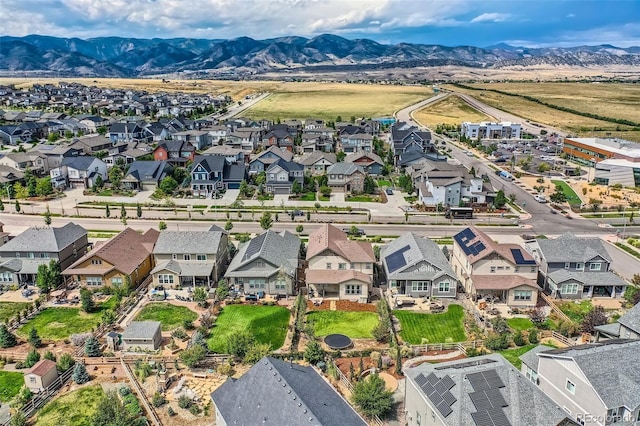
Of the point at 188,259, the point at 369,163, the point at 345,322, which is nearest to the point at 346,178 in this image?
the point at 369,163

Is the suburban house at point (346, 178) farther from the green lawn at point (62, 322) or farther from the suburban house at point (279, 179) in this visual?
the green lawn at point (62, 322)

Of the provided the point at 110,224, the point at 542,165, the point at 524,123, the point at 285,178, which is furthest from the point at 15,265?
the point at 524,123

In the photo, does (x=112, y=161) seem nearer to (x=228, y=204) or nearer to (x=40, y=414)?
(x=228, y=204)

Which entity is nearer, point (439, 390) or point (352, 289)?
point (439, 390)

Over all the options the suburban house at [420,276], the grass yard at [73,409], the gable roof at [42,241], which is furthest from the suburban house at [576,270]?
the gable roof at [42,241]

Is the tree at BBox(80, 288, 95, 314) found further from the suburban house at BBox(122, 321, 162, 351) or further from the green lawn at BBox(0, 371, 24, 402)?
the green lawn at BBox(0, 371, 24, 402)

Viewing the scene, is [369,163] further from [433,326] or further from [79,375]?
[79,375]

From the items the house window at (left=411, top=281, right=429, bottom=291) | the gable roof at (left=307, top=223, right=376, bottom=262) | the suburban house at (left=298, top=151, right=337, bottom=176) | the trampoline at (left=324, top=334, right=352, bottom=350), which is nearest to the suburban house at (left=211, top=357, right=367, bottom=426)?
the trampoline at (left=324, top=334, right=352, bottom=350)
